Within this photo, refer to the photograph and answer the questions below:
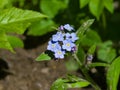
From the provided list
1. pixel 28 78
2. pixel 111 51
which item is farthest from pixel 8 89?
pixel 111 51

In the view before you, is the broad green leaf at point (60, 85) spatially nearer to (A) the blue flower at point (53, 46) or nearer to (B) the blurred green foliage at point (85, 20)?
(A) the blue flower at point (53, 46)

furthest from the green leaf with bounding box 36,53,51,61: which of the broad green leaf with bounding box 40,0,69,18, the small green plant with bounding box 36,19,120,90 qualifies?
the broad green leaf with bounding box 40,0,69,18

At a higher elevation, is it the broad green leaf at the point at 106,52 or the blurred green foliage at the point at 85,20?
the blurred green foliage at the point at 85,20

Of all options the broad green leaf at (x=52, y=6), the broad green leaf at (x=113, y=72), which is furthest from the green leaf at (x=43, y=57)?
the broad green leaf at (x=52, y=6)

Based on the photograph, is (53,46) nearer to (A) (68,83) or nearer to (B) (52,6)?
(A) (68,83)

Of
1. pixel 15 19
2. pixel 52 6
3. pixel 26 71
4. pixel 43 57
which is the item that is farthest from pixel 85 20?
pixel 43 57

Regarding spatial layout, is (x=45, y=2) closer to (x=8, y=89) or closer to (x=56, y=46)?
(x=8, y=89)
